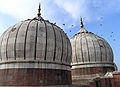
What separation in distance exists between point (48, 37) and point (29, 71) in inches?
227

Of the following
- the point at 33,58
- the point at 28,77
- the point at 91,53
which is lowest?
the point at 28,77

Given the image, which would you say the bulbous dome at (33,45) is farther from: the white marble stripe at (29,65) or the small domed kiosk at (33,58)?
the white marble stripe at (29,65)

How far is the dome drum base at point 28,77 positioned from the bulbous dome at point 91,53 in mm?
13986

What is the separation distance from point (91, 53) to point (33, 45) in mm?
17533

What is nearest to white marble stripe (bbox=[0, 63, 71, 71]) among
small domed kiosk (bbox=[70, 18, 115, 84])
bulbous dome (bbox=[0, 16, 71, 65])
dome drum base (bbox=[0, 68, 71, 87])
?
dome drum base (bbox=[0, 68, 71, 87])

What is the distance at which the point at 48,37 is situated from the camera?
1794 cm

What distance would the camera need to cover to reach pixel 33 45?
55.0ft

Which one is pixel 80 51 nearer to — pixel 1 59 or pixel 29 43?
pixel 29 43

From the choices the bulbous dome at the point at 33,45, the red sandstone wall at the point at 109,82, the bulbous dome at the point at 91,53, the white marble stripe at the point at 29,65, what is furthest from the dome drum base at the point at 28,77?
the bulbous dome at the point at 91,53

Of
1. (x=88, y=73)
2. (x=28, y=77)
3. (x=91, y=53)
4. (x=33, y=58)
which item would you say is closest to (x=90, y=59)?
(x=91, y=53)

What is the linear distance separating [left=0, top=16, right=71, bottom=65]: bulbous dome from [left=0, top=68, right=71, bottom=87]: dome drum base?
4.96 ft

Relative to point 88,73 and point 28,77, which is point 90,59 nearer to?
point 88,73

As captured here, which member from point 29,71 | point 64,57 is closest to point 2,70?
point 29,71

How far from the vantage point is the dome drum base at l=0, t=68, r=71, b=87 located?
50.7ft
